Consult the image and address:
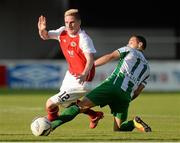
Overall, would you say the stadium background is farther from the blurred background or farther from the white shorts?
the white shorts

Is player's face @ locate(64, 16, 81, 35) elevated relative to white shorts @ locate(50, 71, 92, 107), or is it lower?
elevated

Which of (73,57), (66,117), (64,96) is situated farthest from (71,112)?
(73,57)

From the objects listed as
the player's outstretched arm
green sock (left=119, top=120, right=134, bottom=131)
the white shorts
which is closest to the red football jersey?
the white shorts

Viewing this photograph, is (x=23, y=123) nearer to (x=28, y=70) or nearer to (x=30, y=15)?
(x=28, y=70)

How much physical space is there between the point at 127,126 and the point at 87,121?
137 inches

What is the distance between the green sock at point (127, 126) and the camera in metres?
13.0

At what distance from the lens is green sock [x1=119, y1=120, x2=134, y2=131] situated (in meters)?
13.0

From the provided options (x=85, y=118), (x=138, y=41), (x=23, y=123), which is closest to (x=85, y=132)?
(x=138, y=41)

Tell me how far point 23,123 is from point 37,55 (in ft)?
75.1

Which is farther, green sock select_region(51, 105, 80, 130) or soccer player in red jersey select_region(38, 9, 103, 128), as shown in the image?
soccer player in red jersey select_region(38, 9, 103, 128)

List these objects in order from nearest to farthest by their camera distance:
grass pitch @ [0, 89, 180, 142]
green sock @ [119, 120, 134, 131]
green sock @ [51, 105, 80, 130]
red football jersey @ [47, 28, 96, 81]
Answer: grass pitch @ [0, 89, 180, 142]
green sock @ [51, 105, 80, 130]
red football jersey @ [47, 28, 96, 81]
green sock @ [119, 120, 134, 131]

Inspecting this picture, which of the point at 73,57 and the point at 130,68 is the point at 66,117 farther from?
the point at 130,68

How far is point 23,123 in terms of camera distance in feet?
51.6

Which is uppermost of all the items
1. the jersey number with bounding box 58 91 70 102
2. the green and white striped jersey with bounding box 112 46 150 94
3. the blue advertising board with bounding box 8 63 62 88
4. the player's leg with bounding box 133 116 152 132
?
the green and white striped jersey with bounding box 112 46 150 94
